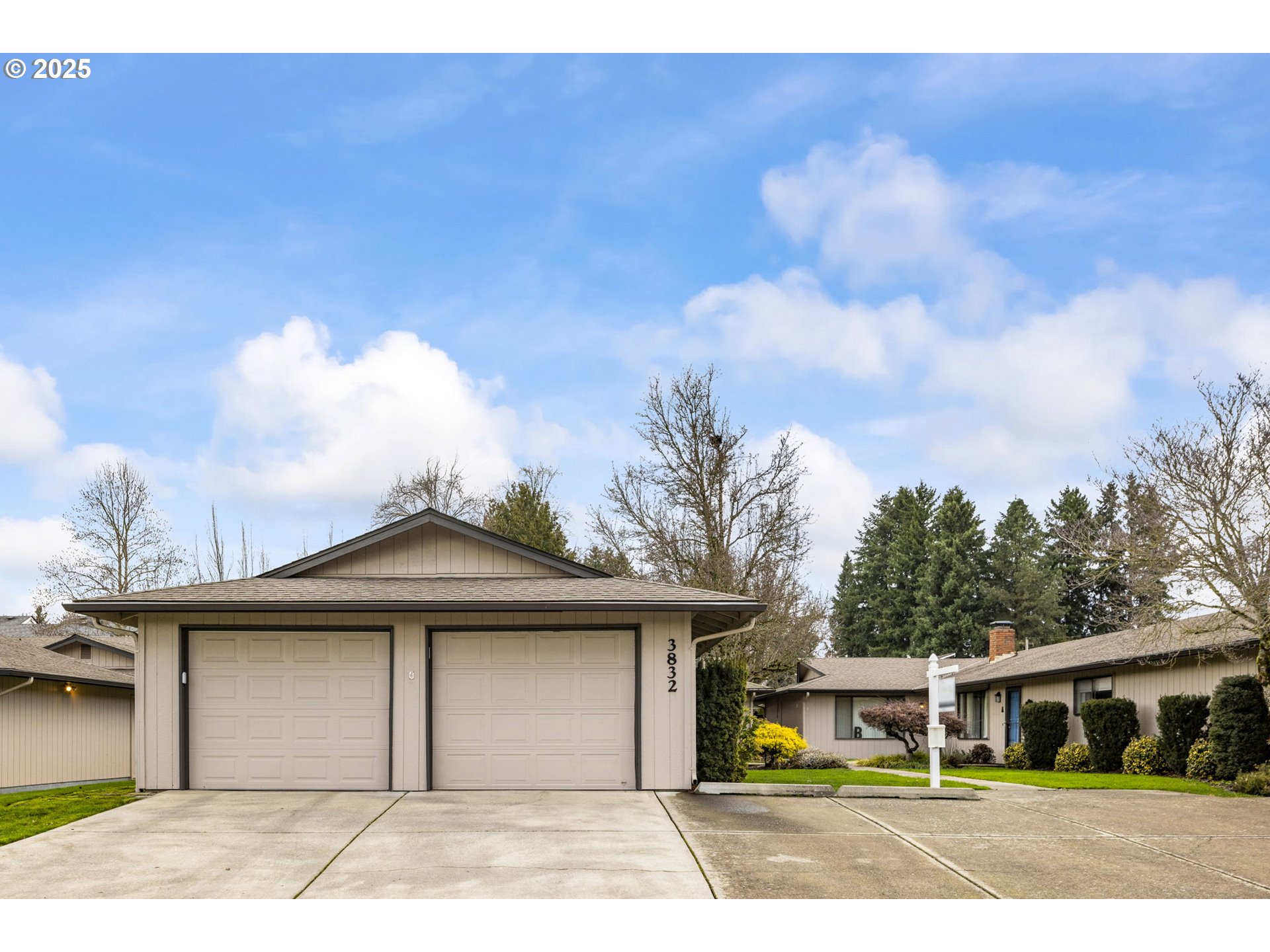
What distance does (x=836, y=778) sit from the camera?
20.2m

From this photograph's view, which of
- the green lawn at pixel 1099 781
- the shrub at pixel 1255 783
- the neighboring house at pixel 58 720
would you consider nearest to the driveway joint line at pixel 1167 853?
the green lawn at pixel 1099 781

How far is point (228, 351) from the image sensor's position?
88.0ft

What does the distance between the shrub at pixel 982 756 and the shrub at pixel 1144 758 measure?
342 inches

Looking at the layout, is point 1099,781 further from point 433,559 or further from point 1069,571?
point 1069,571

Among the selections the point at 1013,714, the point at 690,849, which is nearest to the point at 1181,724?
the point at 1013,714

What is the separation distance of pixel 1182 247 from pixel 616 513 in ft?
51.2

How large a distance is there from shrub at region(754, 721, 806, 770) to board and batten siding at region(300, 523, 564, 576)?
9.90 metres

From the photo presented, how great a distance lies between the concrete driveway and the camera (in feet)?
26.0

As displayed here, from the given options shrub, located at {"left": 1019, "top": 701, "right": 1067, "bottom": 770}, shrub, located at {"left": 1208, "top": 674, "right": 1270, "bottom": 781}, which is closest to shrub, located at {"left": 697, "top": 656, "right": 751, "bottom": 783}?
shrub, located at {"left": 1208, "top": 674, "right": 1270, "bottom": 781}

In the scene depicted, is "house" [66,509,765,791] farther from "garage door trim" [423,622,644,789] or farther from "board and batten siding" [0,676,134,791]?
"board and batten siding" [0,676,134,791]

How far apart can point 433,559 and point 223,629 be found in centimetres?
349

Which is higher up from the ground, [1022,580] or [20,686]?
[1022,580]

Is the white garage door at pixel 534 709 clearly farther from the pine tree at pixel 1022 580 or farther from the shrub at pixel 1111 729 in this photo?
the pine tree at pixel 1022 580

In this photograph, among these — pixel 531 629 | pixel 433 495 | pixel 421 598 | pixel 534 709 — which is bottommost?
pixel 534 709
